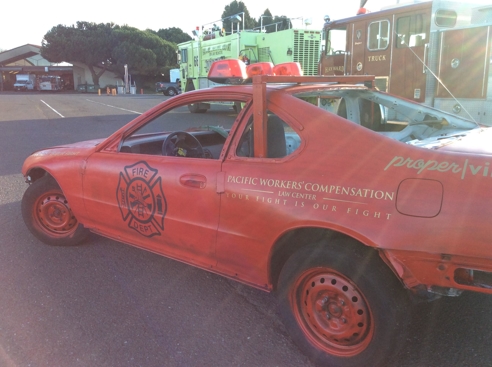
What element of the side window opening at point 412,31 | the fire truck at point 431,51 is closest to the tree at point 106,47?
the fire truck at point 431,51

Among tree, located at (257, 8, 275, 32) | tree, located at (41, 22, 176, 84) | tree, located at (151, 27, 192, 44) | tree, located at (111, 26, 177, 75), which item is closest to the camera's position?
tree, located at (257, 8, 275, 32)

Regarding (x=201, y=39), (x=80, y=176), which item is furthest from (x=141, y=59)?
(x=80, y=176)

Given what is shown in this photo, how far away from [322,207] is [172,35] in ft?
227

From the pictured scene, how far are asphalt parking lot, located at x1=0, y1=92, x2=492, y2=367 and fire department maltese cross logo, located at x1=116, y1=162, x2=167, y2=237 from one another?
54 cm

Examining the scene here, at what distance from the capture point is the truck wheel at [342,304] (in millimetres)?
2311

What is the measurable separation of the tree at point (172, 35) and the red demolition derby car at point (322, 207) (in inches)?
2641

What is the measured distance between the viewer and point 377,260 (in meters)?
2.38

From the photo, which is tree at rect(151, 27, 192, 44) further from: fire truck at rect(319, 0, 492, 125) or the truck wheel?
the truck wheel

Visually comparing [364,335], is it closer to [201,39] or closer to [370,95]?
[370,95]

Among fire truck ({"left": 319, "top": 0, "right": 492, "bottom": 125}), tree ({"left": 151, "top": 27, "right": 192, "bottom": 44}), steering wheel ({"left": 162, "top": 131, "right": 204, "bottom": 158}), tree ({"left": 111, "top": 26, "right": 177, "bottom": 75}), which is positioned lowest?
steering wheel ({"left": 162, "top": 131, "right": 204, "bottom": 158})

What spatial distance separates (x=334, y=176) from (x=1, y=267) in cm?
317

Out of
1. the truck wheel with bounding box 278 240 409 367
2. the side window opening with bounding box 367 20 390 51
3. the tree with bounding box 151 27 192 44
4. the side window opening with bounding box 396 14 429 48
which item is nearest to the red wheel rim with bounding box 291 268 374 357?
the truck wheel with bounding box 278 240 409 367

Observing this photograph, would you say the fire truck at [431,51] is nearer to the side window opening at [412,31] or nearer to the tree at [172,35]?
the side window opening at [412,31]

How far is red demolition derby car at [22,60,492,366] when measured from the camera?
2.18 m
